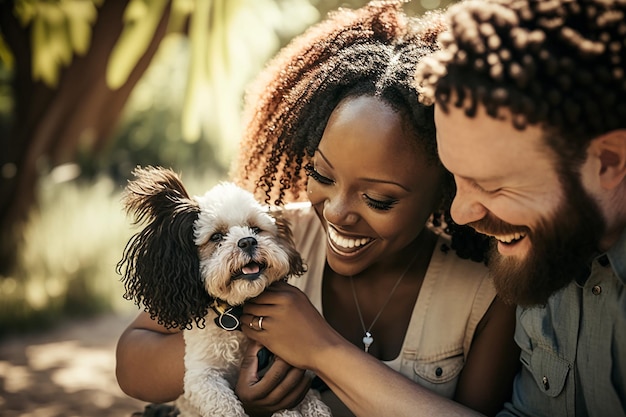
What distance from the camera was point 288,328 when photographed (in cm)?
240

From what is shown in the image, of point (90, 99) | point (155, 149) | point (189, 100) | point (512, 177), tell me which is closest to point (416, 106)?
point (512, 177)

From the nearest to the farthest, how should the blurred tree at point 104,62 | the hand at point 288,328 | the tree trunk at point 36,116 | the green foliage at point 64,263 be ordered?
the hand at point 288,328 < the blurred tree at point 104,62 < the green foliage at point 64,263 < the tree trunk at point 36,116

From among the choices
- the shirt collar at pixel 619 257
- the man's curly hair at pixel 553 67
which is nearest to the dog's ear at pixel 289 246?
the man's curly hair at pixel 553 67

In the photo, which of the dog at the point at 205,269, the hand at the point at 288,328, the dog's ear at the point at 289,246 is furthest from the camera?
the dog's ear at the point at 289,246

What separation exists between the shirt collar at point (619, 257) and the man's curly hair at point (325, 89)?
0.71 meters

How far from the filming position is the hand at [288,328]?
240 centimetres

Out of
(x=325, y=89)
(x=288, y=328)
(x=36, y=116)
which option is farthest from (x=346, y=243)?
(x=36, y=116)

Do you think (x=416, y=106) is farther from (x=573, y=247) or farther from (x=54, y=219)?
(x=54, y=219)

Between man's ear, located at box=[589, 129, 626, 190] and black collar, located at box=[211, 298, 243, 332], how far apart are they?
1.33 m

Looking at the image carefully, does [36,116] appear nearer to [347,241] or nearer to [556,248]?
[347,241]

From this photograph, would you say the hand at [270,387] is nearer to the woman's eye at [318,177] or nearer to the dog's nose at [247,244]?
the dog's nose at [247,244]

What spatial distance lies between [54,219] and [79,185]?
113 cm

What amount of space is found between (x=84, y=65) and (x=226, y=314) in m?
4.88

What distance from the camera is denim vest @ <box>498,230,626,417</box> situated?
2.10 meters
